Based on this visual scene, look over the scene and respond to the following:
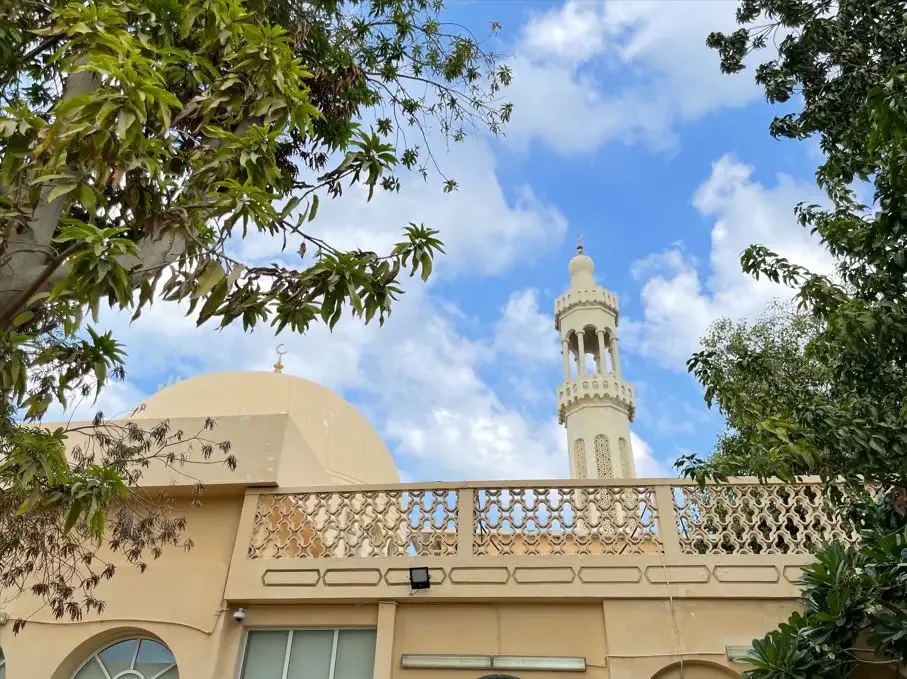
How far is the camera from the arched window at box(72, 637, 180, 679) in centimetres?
612

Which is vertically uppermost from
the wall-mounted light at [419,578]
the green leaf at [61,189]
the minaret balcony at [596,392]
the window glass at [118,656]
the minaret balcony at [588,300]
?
the minaret balcony at [588,300]

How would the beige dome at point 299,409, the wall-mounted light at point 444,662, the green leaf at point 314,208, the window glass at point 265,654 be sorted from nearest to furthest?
the green leaf at point 314,208, the wall-mounted light at point 444,662, the window glass at point 265,654, the beige dome at point 299,409

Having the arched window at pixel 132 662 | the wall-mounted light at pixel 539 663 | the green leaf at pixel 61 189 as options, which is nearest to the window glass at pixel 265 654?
the arched window at pixel 132 662

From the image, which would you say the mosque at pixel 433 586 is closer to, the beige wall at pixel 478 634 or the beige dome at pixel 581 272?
the beige wall at pixel 478 634

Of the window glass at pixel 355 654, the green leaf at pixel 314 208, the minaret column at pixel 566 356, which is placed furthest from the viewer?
the minaret column at pixel 566 356

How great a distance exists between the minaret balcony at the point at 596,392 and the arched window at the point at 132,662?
15093mm

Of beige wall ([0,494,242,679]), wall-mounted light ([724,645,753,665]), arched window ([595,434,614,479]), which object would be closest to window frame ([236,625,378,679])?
beige wall ([0,494,242,679])

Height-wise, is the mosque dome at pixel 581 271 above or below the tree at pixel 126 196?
above

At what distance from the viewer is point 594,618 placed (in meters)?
5.80

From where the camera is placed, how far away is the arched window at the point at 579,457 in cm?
1927

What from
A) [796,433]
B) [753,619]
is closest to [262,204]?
[796,433]

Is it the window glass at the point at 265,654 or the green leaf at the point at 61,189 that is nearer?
the green leaf at the point at 61,189

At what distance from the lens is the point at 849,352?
4.55 meters

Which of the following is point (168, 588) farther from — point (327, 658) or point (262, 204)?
point (262, 204)
